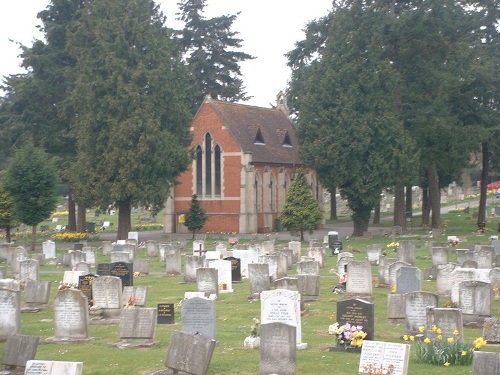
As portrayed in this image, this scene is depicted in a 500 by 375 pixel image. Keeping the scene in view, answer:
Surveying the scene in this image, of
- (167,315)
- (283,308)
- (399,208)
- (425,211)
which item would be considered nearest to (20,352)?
(283,308)

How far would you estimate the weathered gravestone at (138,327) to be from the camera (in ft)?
61.1

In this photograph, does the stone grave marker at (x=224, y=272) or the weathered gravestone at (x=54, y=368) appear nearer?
the weathered gravestone at (x=54, y=368)

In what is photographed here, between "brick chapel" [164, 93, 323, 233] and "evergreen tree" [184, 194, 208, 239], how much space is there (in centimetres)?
396

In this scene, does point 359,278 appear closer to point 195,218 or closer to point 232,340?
point 232,340

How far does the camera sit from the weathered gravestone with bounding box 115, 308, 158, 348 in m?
18.6

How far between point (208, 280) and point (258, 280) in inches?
59.2

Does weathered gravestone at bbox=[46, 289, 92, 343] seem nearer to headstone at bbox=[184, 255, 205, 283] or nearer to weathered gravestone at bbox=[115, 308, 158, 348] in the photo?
weathered gravestone at bbox=[115, 308, 158, 348]

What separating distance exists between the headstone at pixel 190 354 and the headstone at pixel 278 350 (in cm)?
90

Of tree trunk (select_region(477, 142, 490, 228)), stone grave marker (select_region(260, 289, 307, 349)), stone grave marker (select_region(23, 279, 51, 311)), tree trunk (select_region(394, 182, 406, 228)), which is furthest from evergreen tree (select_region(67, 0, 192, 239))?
stone grave marker (select_region(260, 289, 307, 349))

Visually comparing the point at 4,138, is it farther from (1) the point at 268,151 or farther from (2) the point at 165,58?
(1) the point at 268,151

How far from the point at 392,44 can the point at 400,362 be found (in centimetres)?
4374

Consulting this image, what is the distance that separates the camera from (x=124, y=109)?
52.5 m

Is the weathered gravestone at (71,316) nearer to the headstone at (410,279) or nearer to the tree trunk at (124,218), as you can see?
the headstone at (410,279)

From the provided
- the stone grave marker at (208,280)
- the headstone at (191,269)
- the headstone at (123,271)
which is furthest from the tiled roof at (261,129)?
the stone grave marker at (208,280)
